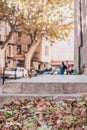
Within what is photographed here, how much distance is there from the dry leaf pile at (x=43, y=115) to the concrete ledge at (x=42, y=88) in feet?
2.92

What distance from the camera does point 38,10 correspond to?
4438cm

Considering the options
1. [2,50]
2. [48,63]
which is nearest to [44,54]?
[48,63]

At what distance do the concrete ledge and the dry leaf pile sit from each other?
89 cm

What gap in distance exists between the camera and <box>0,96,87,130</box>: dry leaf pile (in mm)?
5480

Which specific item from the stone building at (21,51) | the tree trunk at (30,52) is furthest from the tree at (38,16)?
the stone building at (21,51)

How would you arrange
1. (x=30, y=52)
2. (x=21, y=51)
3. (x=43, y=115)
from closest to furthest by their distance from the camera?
(x=43, y=115) → (x=30, y=52) → (x=21, y=51)

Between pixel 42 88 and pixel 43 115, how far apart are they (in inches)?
83.5

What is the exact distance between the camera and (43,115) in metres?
6.00

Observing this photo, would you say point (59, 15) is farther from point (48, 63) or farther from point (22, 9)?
point (48, 63)

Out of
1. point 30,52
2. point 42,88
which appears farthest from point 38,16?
point 42,88

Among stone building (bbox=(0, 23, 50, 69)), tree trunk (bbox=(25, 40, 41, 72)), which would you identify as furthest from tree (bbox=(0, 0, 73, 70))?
stone building (bbox=(0, 23, 50, 69))

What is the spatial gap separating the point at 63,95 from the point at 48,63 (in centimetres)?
8114

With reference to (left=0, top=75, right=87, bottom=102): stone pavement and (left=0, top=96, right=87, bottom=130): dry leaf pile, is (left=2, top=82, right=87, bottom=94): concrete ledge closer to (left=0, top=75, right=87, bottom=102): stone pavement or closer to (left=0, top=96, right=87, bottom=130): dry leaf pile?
(left=0, top=75, right=87, bottom=102): stone pavement

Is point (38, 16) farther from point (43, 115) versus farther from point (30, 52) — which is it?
point (43, 115)
